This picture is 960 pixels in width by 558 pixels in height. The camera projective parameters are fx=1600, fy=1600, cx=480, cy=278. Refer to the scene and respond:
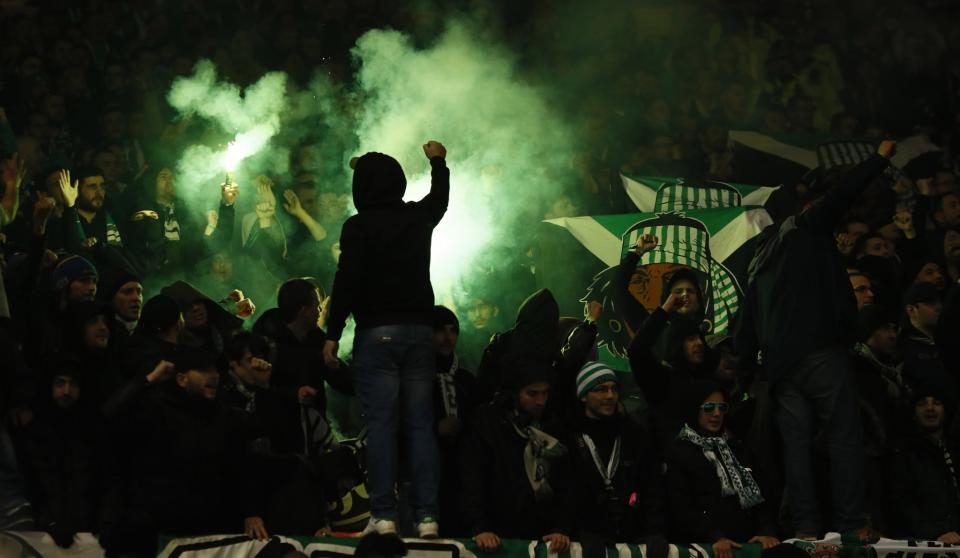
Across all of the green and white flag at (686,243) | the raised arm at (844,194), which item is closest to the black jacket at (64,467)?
the raised arm at (844,194)

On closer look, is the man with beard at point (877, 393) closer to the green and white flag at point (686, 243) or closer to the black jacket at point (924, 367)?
the black jacket at point (924, 367)

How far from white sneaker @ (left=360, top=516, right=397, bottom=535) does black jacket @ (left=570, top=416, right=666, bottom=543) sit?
3.20 ft

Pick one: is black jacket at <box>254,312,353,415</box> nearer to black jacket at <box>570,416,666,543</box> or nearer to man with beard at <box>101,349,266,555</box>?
man with beard at <box>101,349,266,555</box>

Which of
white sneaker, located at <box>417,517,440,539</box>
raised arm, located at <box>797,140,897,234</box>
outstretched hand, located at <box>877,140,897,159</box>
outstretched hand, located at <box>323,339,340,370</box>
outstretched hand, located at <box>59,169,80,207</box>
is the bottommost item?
white sneaker, located at <box>417,517,440,539</box>

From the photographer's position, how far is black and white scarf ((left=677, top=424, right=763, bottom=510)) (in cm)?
758

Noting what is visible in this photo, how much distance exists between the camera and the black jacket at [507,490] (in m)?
7.34

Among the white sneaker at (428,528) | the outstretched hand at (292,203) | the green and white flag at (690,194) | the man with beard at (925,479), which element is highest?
the outstretched hand at (292,203)

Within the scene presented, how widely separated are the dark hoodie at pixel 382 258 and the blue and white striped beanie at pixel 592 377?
3.21 feet

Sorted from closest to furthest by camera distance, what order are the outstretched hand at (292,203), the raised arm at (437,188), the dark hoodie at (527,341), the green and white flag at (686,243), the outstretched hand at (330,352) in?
1. the outstretched hand at (330,352)
2. the raised arm at (437,188)
3. the dark hoodie at (527,341)
4. the green and white flag at (686,243)
5. the outstretched hand at (292,203)

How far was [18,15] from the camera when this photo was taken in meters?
12.6

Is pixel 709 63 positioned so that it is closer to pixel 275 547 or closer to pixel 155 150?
pixel 155 150

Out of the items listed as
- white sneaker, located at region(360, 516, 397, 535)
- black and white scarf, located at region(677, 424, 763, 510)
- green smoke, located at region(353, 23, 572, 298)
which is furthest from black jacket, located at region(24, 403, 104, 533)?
green smoke, located at region(353, 23, 572, 298)

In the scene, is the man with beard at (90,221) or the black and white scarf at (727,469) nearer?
the black and white scarf at (727,469)

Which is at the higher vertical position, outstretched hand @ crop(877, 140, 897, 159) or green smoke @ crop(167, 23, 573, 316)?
green smoke @ crop(167, 23, 573, 316)
